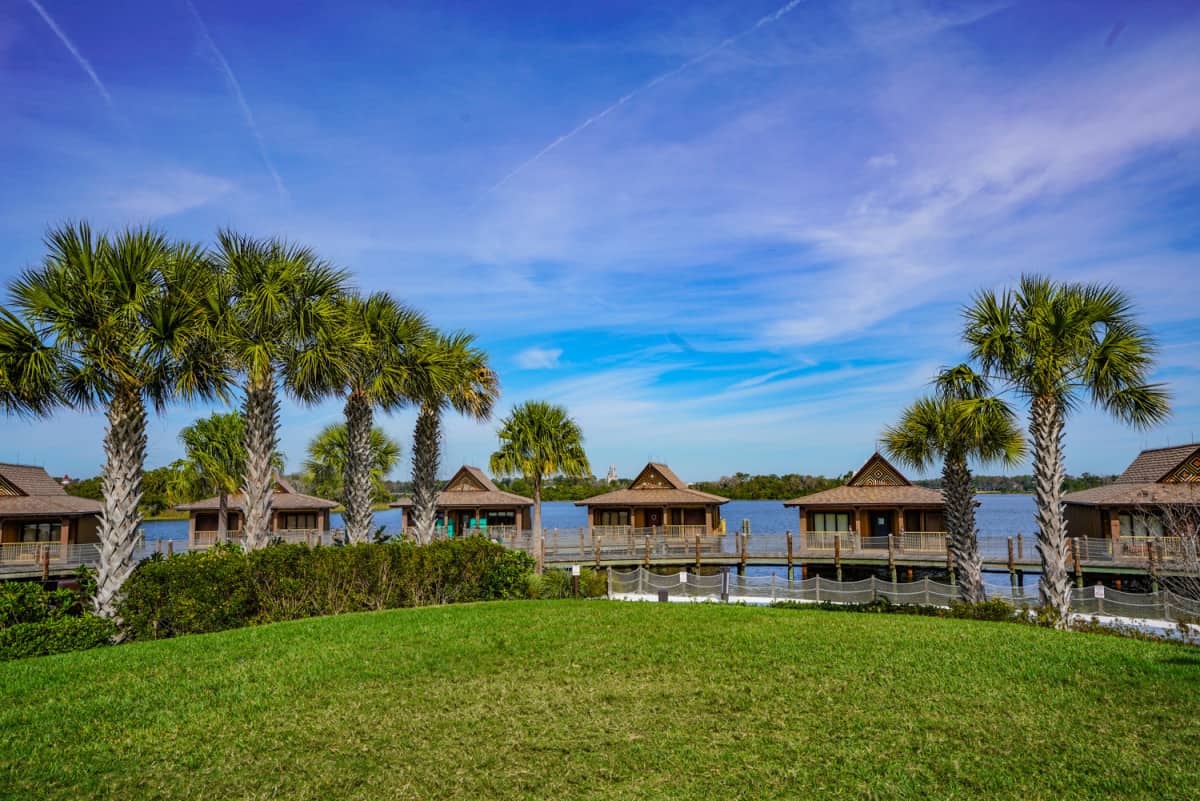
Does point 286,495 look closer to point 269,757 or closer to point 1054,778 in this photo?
point 269,757

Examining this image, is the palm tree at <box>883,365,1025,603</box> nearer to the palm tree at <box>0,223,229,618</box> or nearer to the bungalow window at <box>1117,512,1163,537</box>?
the bungalow window at <box>1117,512,1163,537</box>

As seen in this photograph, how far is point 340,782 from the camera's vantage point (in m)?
6.20

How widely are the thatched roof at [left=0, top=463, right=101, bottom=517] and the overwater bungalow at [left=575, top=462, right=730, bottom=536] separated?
75.8ft

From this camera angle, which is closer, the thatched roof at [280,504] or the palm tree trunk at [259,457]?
the palm tree trunk at [259,457]

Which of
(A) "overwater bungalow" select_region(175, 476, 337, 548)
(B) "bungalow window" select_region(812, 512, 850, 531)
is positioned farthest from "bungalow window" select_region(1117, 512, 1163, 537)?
(A) "overwater bungalow" select_region(175, 476, 337, 548)

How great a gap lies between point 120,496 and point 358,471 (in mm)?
5959

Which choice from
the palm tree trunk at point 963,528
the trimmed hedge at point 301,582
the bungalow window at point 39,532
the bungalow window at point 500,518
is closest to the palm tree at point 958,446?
the palm tree trunk at point 963,528

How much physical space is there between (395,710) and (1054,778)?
21.1ft

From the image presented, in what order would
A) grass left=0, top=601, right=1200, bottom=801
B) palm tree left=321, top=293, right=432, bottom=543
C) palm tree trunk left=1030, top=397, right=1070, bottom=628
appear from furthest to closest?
palm tree left=321, top=293, right=432, bottom=543, palm tree trunk left=1030, top=397, right=1070, bottom=628, grass left=0, top=601, right=1200, bottom=801

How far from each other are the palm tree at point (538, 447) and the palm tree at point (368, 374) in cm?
936

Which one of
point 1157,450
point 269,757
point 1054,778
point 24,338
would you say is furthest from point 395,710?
point 1157,450

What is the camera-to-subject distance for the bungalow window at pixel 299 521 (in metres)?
40.5

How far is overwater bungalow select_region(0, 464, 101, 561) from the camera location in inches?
1171

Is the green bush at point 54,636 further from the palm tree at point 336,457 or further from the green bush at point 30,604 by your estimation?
the palm tree at point 336,457
